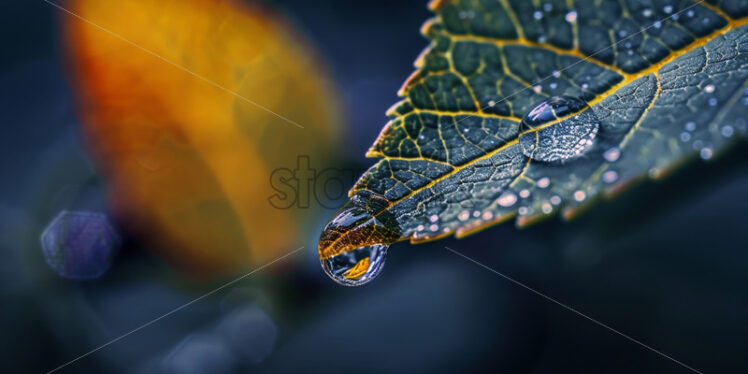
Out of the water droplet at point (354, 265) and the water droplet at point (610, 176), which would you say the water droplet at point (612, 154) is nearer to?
the water droplet at point (610, 176)

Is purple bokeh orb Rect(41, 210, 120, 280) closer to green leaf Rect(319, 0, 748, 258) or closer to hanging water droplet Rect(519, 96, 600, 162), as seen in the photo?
green leaf Rect(319, 0, 748, 258)

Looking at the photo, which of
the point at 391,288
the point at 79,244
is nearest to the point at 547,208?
the point at 391,288

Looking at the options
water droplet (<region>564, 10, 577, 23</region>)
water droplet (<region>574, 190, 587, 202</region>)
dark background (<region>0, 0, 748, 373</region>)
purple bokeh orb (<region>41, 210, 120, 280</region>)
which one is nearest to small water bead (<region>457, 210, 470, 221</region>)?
water droplet (<region>574, 190, 587, 202</region>)

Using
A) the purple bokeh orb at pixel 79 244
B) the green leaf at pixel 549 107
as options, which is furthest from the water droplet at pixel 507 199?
the purple bokeh orb at pixel 79 244

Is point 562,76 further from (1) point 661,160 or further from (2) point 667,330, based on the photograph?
(2) point 667,330

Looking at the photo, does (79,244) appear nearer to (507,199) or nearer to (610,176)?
(507,199)

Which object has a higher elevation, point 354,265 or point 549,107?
point 549,107
